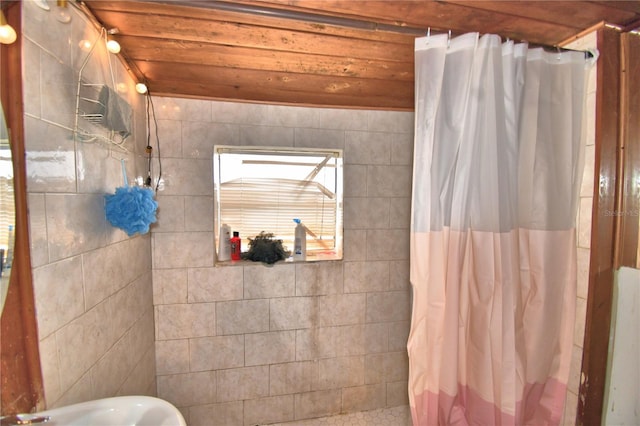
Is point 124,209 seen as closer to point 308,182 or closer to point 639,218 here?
point 308,182

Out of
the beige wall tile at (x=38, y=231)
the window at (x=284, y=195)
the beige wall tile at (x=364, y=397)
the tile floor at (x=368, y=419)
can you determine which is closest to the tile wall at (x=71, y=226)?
the beige wall tile at (x=38, y=231)

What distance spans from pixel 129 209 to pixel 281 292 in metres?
1.00

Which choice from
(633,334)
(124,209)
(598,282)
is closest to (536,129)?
(598,282)

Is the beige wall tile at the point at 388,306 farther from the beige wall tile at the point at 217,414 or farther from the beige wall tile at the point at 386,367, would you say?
the beige wall tile at the point at 217,414

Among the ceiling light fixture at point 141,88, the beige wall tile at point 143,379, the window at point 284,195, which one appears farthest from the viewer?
the window at point 284,195

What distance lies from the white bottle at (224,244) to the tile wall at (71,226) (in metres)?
0.49

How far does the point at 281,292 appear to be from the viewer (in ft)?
5.66

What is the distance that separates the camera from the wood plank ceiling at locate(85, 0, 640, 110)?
0.88m

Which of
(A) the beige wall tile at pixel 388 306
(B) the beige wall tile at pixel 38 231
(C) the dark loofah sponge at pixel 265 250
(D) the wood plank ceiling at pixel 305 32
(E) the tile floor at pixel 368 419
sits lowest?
(E) the tile floor at pixel 368 419

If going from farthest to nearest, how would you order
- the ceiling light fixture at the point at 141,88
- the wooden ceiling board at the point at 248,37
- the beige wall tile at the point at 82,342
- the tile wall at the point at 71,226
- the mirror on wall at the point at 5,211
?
1. the ceiling light fixture at the point at 141,88
2. the wooden ceiling board at the point at 248,37
3. the beige wall tile at the point at 82,342
4. the tile wall at the point at 71,226
5. the mirror on wall at the point at 5,211

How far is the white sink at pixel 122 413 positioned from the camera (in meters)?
0.76

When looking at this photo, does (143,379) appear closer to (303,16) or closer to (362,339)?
(362,339)

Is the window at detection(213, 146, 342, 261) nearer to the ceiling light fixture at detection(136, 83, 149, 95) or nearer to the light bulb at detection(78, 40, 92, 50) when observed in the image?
the ceiling light fixture at detection(136, 83, 149, 95)

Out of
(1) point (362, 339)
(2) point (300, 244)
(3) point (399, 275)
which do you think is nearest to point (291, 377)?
(1) point (362, 339)
